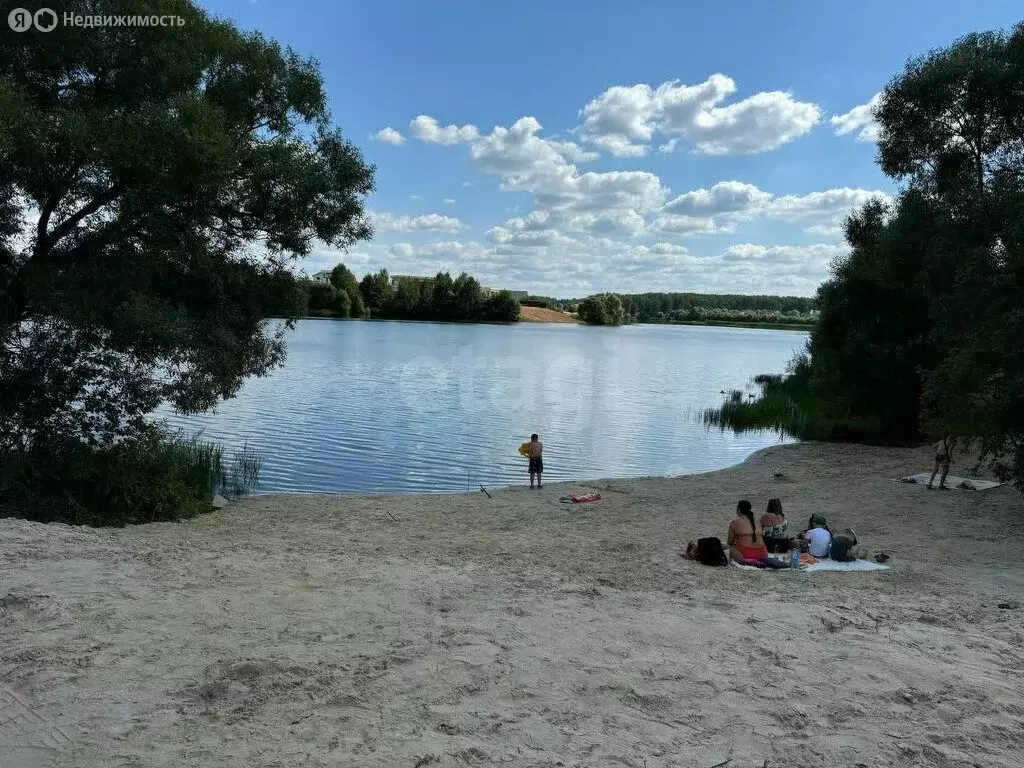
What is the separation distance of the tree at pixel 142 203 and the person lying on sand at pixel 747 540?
10.4 metres

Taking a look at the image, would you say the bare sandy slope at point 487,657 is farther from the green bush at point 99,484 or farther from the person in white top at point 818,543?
the green bush at point 99,484

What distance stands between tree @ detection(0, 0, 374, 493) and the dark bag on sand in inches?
392

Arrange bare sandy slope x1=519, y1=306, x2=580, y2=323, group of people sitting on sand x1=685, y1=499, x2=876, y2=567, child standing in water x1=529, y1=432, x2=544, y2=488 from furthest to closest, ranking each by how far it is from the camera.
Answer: bare sandy slope x1=519, y1=306, x2=580, y2=323 → child standing in water x1=529, y1=432, x2=544, y2=488 → group of people sitting on sand x1=685, y1=499, x2=876, y2=567

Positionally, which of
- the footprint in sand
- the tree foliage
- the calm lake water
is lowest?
the calm lake water

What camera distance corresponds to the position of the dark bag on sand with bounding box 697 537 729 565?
10.8 meters

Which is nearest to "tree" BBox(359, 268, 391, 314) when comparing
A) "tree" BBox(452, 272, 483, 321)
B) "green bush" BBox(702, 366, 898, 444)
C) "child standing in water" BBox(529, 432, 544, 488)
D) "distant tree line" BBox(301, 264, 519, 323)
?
"distant tree line" BBox(301, 264, 519, 323)

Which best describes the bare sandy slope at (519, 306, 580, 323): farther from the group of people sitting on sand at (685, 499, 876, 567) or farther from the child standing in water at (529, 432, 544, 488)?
the group of people sitting on sand at (685, 499, 876, 567)

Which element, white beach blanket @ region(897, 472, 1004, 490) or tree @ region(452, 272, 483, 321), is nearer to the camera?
white beach blanket @ region(897, 472, 1004, 490)

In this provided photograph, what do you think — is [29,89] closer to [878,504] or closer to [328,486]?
[328,486]

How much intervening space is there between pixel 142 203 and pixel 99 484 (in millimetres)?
5515

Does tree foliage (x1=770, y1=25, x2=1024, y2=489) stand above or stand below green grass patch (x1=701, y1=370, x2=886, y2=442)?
above

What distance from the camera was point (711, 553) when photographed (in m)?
10.8

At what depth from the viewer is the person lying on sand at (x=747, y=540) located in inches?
429

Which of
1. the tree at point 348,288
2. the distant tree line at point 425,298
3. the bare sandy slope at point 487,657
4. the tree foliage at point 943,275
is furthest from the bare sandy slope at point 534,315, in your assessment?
→ the bare sandy slope at point 487,657
